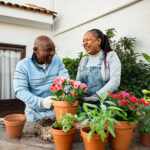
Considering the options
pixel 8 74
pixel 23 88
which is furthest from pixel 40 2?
pixel 23 88

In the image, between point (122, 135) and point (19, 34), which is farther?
point (19, 34)

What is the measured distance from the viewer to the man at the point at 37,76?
56.8 inches

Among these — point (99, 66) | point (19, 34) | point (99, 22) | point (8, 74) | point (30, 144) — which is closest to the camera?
point (30, 144)

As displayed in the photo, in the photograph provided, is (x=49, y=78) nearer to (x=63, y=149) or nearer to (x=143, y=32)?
(x=63, y=149)

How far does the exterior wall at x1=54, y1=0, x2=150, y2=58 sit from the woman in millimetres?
1666

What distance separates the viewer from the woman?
167cm

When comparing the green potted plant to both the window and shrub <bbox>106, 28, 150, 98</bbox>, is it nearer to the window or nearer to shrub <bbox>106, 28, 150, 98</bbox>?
→ shrub <bbox>106, 28, 150, 98</bbox>

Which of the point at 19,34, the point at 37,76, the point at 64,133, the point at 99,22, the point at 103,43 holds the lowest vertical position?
the point at 64,133

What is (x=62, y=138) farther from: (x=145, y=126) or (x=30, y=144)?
(x=145, y=126)

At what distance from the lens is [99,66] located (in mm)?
1766

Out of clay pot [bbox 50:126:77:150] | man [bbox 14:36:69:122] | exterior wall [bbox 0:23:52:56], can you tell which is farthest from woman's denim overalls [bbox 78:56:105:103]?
exterior wall [bbox 0:23:52:56]

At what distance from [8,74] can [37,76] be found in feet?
15.5

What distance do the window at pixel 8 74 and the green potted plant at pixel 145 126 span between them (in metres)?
5.31

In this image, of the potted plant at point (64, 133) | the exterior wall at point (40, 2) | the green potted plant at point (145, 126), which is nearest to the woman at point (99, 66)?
the green potted plant at point (145, 126)
